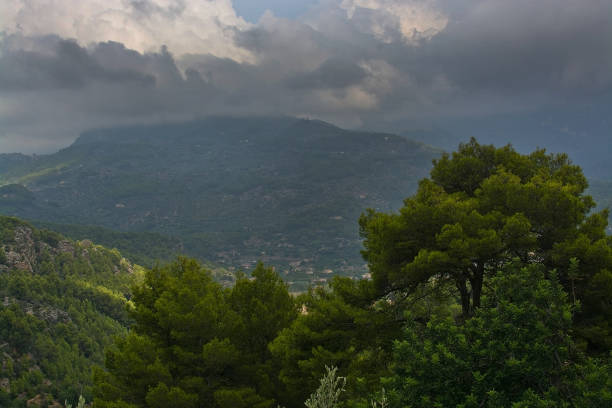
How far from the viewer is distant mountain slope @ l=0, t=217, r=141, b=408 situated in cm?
9150

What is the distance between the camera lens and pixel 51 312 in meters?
118

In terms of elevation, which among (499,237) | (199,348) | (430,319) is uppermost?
(499,237)

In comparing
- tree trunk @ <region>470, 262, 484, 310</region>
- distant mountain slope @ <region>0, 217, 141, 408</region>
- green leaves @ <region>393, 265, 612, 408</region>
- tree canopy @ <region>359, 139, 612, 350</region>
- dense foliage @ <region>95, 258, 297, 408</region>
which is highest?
tree canopy @ <region>359, 139, 612, 350</region>

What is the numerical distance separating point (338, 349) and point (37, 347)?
10955cm

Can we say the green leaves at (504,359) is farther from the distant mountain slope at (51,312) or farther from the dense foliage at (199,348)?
the distant mountain slope at (51,312)

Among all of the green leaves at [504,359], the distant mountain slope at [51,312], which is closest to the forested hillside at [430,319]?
the green leaves at [504,359]

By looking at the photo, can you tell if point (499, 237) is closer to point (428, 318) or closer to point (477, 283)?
point (477, 283)

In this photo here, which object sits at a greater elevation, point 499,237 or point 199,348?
point 499,237

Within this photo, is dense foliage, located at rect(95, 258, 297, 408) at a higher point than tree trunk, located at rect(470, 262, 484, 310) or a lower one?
lower

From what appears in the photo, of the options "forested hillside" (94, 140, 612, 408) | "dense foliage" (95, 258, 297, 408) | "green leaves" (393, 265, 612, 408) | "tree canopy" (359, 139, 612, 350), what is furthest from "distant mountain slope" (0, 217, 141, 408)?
"green leaves" (393, 265, 612, 408)

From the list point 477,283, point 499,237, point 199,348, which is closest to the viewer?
point 499,237

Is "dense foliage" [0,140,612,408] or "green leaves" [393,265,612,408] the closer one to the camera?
"green leaves" [393,265,612,408]

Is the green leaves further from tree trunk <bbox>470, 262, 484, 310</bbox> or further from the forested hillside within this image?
tree trunk <bbox>470, 262, 484, 310</bbox>

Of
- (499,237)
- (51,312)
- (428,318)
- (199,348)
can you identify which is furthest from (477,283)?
(51,312)
